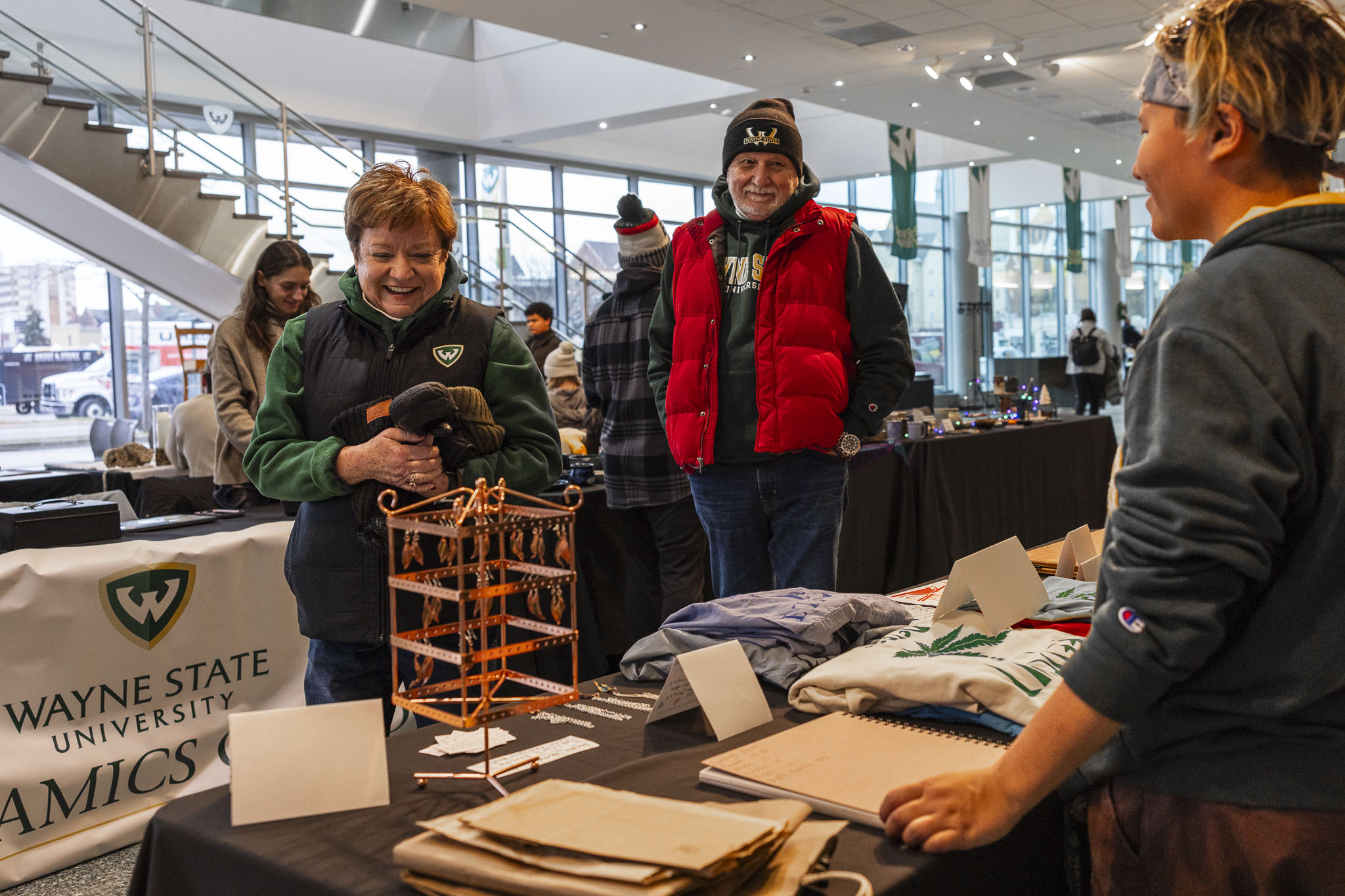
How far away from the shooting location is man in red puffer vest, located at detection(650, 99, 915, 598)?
2268 millimetres

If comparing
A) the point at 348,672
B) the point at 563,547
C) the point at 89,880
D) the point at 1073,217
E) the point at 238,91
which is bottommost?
the point at 89,880

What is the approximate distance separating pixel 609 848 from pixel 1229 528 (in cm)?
49

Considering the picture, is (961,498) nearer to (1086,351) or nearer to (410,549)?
(410,549)

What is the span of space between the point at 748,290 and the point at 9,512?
1.63 meters

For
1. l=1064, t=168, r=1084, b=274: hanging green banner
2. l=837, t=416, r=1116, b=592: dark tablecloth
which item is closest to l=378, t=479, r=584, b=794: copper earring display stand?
l=837, t=416, r=1116, b=592: dark tablecloth

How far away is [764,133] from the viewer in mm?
2297

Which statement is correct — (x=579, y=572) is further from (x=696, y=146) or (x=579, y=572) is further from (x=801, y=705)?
(x=696, y=146)

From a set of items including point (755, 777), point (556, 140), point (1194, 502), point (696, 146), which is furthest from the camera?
point (696, 146)

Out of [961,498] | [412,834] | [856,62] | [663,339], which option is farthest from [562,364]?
[412,834]

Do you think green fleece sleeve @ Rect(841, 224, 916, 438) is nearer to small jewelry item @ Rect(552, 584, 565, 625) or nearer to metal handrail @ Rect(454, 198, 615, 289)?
small jewelry item @ Rect(552, 584, 565, 625)

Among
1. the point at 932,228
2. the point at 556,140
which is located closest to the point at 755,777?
the point at 556,140

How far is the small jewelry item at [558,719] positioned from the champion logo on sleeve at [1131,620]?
621 millimetres

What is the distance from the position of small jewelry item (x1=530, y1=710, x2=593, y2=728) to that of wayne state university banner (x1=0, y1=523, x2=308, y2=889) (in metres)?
1.46

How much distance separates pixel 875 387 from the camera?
92.4 inches
